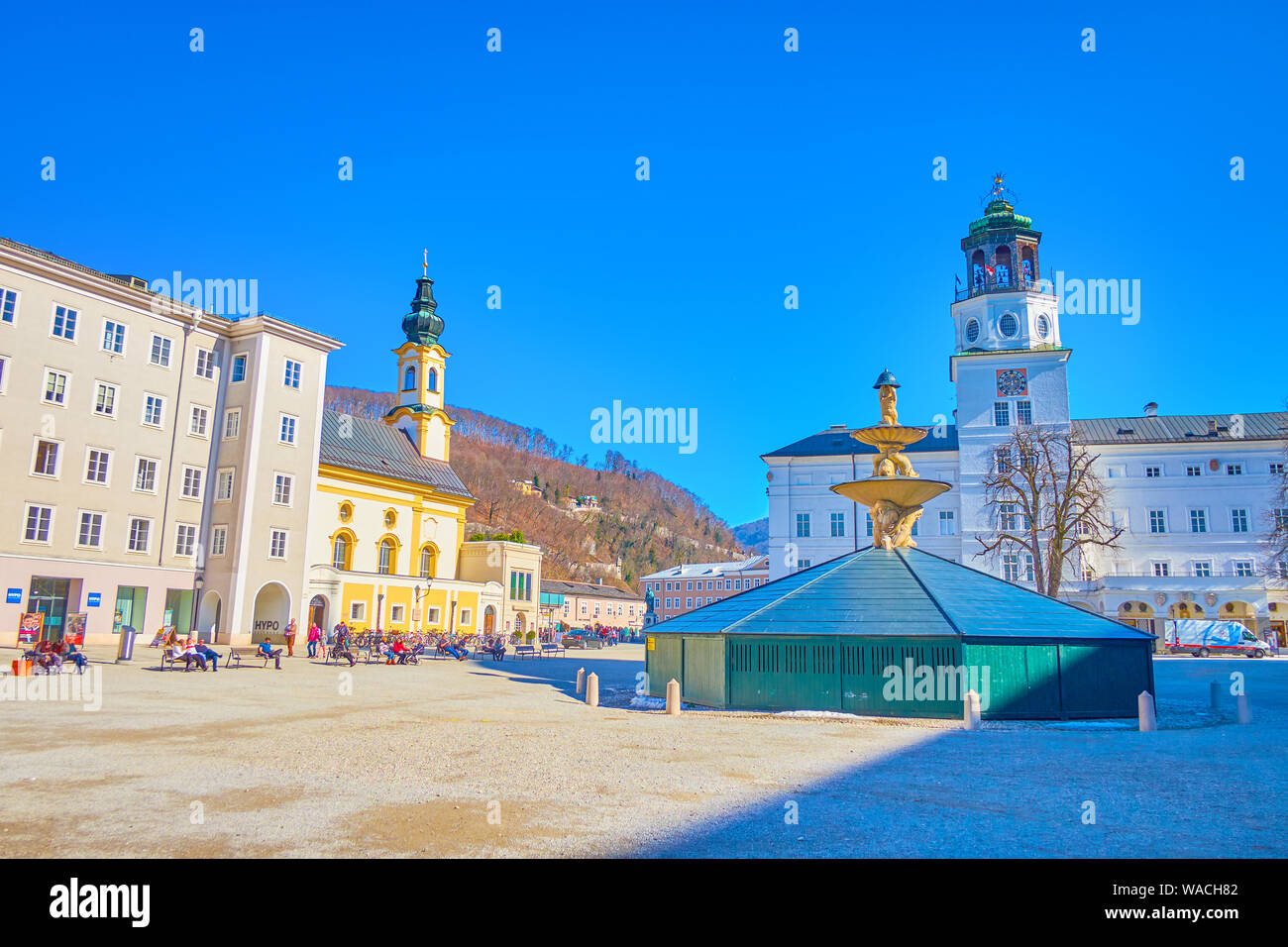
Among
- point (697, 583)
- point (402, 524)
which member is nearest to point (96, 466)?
point (402, 524)

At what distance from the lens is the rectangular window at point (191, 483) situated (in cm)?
4141

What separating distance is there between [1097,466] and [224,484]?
5937cm

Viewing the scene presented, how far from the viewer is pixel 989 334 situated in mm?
67000

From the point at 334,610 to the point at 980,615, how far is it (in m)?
39.7

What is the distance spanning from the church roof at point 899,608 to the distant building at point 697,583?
9991cm

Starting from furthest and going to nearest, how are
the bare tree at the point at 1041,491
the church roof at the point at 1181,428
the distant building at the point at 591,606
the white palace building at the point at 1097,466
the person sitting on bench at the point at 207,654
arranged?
the distant building at the point at 591,606
the church roof at the point at 1181,428
the white palace building at the point at 1097,466
the bare tree at the point at 1041,491
the person sitting on bench at the point at 207,654

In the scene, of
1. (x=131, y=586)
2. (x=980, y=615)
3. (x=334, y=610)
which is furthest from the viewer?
(x=334, y=610)

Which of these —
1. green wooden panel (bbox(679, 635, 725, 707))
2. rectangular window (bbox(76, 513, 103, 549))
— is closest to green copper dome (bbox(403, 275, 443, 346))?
rectangular window (bbox(76, 513, 103, 549))

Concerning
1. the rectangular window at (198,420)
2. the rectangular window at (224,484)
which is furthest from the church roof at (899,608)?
the rectangular window at (198,420)

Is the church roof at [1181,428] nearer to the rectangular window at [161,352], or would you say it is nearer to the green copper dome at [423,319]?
the green copper dome at [423,319]

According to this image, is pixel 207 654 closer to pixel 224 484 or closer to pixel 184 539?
pixel 184 539
